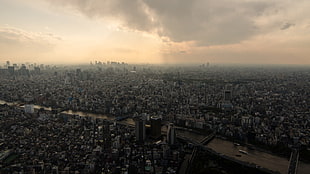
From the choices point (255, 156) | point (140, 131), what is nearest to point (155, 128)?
point (140, 131)

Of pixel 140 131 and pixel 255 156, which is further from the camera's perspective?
pixel 140 131

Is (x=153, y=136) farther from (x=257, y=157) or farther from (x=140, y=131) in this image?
(x=257, y=157)

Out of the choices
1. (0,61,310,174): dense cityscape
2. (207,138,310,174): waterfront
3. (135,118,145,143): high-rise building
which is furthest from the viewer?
(135,118,145,143): high-rise building

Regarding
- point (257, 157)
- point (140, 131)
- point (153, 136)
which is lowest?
point (257, 157)

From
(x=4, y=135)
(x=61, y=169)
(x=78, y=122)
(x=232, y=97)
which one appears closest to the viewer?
(x=61, y=169)

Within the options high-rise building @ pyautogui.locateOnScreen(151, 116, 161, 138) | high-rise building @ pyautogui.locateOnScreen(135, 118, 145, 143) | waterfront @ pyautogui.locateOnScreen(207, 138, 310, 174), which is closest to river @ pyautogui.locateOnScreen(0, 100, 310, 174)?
waterfront @ pyautogui.locateOnScreen(207, 138, 310, 174)

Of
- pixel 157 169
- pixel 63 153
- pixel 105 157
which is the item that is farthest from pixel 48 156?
pixel 157 169

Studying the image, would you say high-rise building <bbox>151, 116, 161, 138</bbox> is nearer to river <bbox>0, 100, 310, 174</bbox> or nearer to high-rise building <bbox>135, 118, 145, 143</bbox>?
high-rise building <bbox>135, 118, 145, 143</bbox>

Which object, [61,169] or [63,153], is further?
[63,153]

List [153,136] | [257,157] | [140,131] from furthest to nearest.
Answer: [153,136], [140,131], [257,157]

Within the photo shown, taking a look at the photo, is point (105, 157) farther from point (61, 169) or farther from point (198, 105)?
point (198, 105)

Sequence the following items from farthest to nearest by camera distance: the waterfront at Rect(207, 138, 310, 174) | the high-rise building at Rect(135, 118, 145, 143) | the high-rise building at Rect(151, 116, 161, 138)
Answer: the high-rise building at Rect(151, 116, 161, 138)
the high-rise building at Rect(135, 118, 145, 143)
the waterfront at Rect(207, 138, 310, 174)
